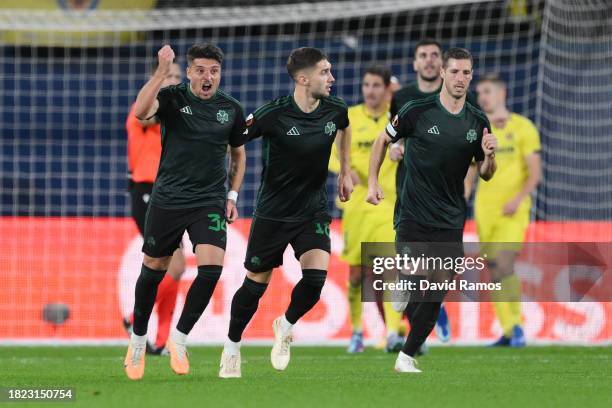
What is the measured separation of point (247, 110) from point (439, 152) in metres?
9.46

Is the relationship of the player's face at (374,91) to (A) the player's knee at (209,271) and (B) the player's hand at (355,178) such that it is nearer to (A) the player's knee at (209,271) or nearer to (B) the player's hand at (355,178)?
(B) the player's hand at (355,178)

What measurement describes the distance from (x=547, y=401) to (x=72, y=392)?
2450 mm

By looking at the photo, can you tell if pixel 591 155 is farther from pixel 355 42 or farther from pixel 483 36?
pixel 355 42

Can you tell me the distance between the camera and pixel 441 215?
27.7 feet

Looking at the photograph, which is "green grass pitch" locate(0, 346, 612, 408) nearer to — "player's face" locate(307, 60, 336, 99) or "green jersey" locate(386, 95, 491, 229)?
"green jersey" locate(386, 95, 491, 229)

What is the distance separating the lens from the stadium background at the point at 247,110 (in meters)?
12.9

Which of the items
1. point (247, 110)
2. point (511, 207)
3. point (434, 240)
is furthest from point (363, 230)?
point (247, 110)

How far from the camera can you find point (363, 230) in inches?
460

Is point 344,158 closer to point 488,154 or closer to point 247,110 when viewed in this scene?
point 488,154

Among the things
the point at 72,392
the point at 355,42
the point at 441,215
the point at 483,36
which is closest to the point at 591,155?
the point at 483,36

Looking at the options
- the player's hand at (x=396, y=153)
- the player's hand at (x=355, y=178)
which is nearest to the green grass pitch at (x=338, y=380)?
the player's hand at (x=355, y=178)

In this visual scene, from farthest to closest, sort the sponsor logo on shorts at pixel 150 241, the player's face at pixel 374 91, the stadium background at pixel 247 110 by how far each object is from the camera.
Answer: the stadium background at pixel 247 110 → the player's face at pixel 374 91 → the sponsor logo on shorts at pixel 150 241

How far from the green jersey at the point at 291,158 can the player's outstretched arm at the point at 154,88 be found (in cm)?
79

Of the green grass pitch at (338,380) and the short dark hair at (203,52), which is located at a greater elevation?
the short dark hair at (203,52)
